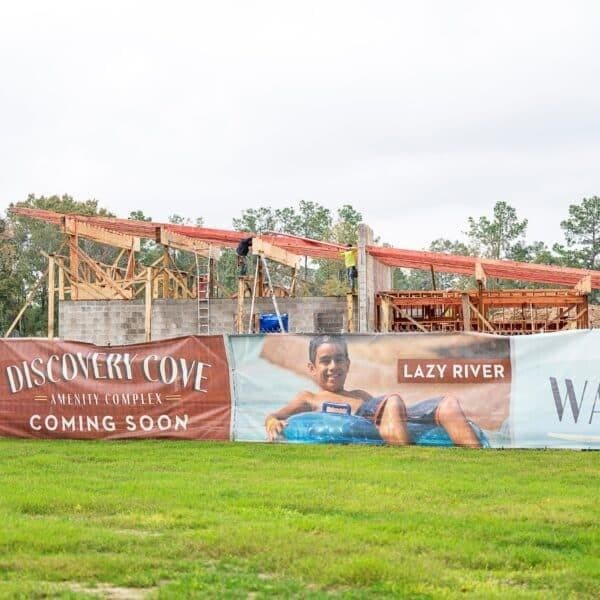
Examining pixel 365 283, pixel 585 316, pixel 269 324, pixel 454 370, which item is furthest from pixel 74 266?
pixel 454 370

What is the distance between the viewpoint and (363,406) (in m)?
14.9

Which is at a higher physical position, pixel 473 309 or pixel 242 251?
pixel 242 251

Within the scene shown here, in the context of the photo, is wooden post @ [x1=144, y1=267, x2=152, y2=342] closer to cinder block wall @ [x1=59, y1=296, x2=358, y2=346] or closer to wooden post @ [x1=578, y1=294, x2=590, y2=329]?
cinder block wall @ [x1=59, y1=296, x2=358, y2=346]

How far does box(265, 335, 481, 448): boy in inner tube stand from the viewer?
1458 cm

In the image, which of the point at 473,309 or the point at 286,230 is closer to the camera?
the point at 473,309

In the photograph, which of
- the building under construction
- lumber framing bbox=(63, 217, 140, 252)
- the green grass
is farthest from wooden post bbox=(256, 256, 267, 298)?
the green grass

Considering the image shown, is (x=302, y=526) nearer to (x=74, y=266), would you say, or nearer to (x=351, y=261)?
(x=351, y=261)

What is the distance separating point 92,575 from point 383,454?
24.2ft

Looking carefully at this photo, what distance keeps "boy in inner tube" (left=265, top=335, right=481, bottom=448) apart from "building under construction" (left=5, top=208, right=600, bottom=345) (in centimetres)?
1242

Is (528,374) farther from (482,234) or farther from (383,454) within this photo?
(482,234)

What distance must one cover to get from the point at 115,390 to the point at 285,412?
2792 mm

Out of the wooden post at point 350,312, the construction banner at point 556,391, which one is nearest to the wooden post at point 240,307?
the wooden post at point 350,312

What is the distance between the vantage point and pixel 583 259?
247 ft

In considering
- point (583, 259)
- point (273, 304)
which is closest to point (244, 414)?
point (273, 304)
